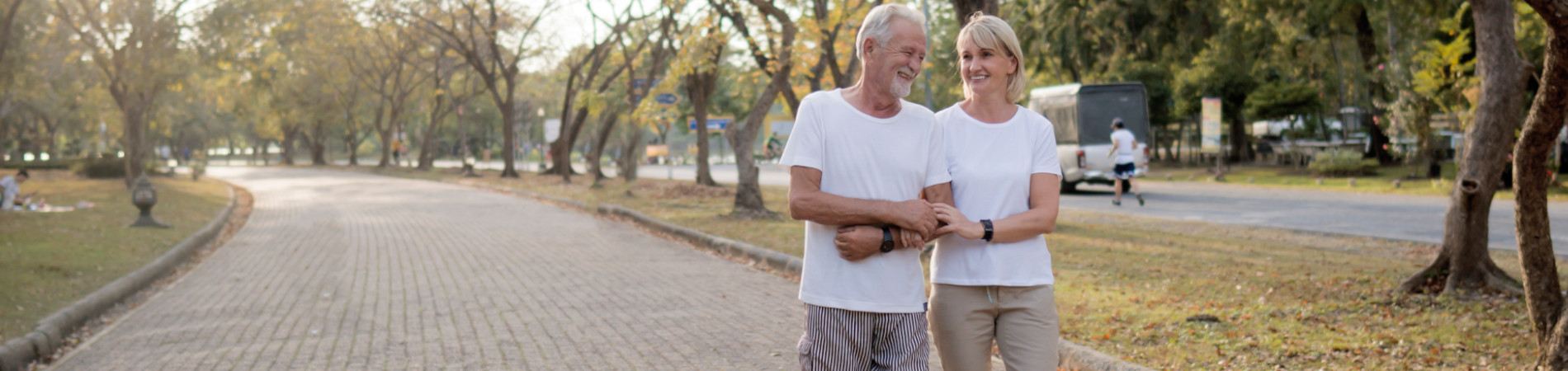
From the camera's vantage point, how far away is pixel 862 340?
2.76m

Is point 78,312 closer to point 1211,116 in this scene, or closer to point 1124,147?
point 1124,147

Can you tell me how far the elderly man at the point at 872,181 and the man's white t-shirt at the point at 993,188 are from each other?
3.0 inches

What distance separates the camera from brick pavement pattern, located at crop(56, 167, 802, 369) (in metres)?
5.75

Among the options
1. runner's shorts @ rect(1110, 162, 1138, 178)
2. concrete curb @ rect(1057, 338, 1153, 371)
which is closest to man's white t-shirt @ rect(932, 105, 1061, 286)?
concrete curb @ rect(1057, 338, 1153, 371)

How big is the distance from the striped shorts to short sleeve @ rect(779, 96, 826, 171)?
15.8 inches

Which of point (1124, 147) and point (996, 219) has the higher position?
point (1124, 147)

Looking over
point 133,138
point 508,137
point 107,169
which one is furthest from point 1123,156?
point 107,169

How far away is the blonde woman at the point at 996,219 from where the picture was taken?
110 inches

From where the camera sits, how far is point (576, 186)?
28125 millimetres

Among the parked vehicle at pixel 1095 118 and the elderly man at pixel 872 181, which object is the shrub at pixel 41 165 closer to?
the parked vehicle at pixel 1095 118

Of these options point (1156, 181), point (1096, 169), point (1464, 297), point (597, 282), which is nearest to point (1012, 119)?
point (1464, 297)

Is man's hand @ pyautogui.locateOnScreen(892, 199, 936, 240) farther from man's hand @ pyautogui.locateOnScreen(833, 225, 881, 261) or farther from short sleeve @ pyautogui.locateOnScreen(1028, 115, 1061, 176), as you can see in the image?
short sleeve @ pyautogui.locateOnScreen(1028, 115, 1061, 176)

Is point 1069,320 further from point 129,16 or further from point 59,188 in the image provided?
point 59,188

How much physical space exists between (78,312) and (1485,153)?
29.7 ft
